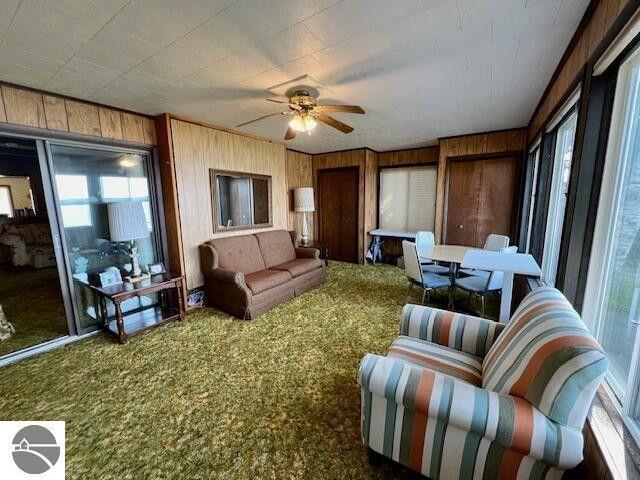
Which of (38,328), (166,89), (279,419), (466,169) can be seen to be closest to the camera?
(279,419)

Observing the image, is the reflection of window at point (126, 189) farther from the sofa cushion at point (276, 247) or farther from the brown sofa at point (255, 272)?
the sofa cushion at point (276, 247)

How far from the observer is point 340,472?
52.4 inches

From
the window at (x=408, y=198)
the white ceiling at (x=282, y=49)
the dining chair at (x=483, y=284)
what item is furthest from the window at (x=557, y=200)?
the window at (x=408, y=198)

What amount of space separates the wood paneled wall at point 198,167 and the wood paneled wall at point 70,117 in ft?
1.26

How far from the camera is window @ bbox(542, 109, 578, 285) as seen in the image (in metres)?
2.33

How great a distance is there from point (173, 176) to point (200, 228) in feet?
2.44

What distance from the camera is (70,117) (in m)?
2.55

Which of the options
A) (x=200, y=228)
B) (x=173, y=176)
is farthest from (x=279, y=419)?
(x=173, y=176)

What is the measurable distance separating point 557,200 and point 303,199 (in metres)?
3.77

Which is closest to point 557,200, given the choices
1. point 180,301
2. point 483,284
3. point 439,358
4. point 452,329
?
point 483,284

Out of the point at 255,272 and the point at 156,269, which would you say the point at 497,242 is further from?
the point at 156,269

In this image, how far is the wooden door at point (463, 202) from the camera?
4.39m

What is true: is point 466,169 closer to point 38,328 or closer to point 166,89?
point 166,89

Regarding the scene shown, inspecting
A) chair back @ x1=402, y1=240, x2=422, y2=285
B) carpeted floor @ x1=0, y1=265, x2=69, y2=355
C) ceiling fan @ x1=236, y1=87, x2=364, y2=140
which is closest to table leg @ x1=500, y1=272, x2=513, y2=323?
chair back @ x1=402, y1=240, x2=422, y2=285
